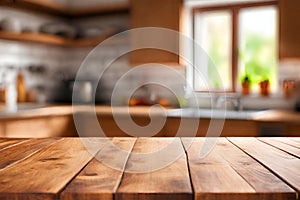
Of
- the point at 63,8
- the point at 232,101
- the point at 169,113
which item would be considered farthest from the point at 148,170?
the point at 63,8

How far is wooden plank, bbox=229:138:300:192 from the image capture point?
94 cm

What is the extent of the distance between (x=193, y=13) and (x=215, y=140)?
252 cm

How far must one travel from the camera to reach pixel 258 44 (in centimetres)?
375

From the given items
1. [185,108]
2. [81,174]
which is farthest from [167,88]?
[81,174]

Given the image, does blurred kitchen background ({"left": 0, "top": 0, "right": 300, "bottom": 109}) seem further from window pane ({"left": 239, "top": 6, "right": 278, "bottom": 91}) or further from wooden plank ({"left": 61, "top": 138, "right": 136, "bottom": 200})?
wooden plank ({"left": 61, "top": 138, "right": 136, "bottom": 200})

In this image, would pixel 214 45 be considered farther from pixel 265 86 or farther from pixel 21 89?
pixel 21 89

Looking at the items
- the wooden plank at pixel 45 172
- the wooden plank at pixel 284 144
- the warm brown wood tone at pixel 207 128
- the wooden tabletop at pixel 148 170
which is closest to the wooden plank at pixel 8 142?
the wooden tabletop at pixel 148 170

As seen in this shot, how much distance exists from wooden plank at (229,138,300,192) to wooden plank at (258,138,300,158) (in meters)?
0.03

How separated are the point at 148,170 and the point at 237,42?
2996 mm

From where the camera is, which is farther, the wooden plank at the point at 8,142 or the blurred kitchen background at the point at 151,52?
the blurred kitchen background at the point at 151,52

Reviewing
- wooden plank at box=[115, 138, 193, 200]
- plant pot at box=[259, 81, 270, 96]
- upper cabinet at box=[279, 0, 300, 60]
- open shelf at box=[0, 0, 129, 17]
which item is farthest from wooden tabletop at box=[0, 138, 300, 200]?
open shelf at box=[0, 0, 129, 17]

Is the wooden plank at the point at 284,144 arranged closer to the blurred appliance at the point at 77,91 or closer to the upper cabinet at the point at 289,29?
the upper cabinet at the point at 289,29

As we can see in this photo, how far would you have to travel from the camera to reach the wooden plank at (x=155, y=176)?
80cm

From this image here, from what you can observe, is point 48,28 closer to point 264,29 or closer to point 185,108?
point 185,108
